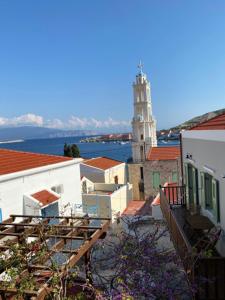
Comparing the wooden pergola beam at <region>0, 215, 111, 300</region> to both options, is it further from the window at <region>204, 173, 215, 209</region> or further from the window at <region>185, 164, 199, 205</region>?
the window at <region>185, 164, 199, 205</region>

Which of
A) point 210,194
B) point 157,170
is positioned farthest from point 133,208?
point 210,194

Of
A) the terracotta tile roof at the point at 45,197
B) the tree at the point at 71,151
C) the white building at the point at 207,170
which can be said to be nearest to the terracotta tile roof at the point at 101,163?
the tree at the point at 71,151

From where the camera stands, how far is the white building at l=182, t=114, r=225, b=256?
9.06 metres

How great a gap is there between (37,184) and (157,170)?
24.1 m

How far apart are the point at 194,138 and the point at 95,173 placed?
83.7 feet

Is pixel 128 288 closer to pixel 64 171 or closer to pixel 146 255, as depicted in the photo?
pixel 146 255

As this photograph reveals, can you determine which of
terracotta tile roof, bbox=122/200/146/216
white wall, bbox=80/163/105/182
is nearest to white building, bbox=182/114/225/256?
terracotta tile roof, bbox=122/200/146/216

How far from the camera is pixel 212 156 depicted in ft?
31.8

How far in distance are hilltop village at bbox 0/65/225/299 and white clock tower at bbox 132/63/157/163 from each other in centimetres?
1287

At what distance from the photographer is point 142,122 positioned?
146ft

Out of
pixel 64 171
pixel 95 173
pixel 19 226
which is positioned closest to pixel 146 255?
pixel 19 226

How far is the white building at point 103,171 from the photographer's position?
36312mm

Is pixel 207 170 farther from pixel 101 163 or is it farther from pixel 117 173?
pixel 117 173

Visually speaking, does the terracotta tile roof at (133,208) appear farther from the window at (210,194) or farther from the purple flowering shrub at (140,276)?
the purple flowering shrub at (140,276)
